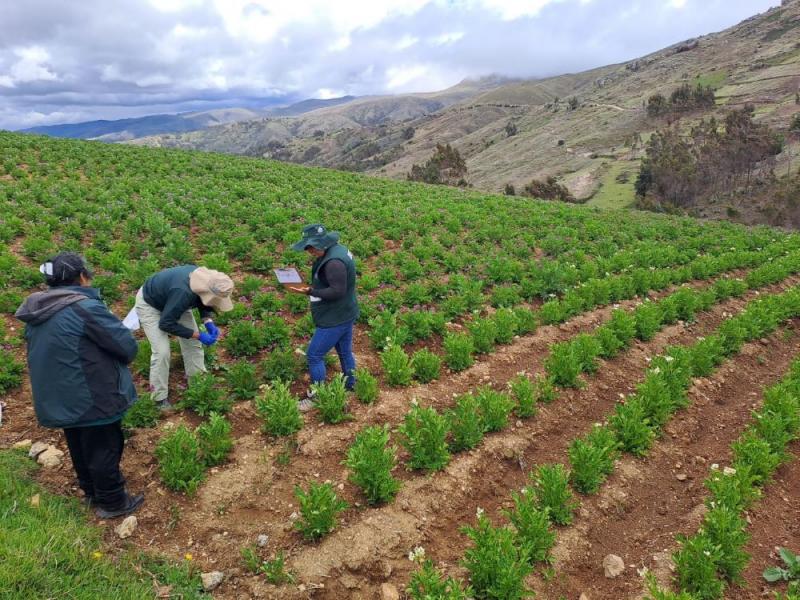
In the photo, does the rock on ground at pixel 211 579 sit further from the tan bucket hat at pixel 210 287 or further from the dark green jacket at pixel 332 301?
the dark green jacket at pixel 332 301

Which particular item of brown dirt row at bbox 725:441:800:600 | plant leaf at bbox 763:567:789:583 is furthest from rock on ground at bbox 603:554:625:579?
plant leaf at bbox 763:567:789:583

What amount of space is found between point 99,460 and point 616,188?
Result: 82.5 m

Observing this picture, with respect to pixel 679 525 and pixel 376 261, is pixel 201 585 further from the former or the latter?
pixel 376 261

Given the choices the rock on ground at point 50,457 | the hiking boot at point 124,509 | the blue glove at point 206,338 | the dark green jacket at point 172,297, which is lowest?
the hiking boot at point 124,509

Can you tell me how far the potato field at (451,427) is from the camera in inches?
203

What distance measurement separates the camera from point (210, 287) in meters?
6.40

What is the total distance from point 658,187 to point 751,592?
2852 inches

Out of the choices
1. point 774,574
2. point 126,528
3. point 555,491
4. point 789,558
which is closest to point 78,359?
point 126,528

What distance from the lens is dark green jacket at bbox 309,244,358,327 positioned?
7.12 m

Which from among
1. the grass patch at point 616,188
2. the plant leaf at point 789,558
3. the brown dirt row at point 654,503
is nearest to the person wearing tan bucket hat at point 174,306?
the brown dirt row at point 654,503

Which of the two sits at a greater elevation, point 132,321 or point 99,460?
point 132,321

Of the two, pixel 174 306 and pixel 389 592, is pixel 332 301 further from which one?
pixel 389 592

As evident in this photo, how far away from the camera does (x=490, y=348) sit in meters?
9.83

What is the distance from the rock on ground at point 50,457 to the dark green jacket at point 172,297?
6.55ft
